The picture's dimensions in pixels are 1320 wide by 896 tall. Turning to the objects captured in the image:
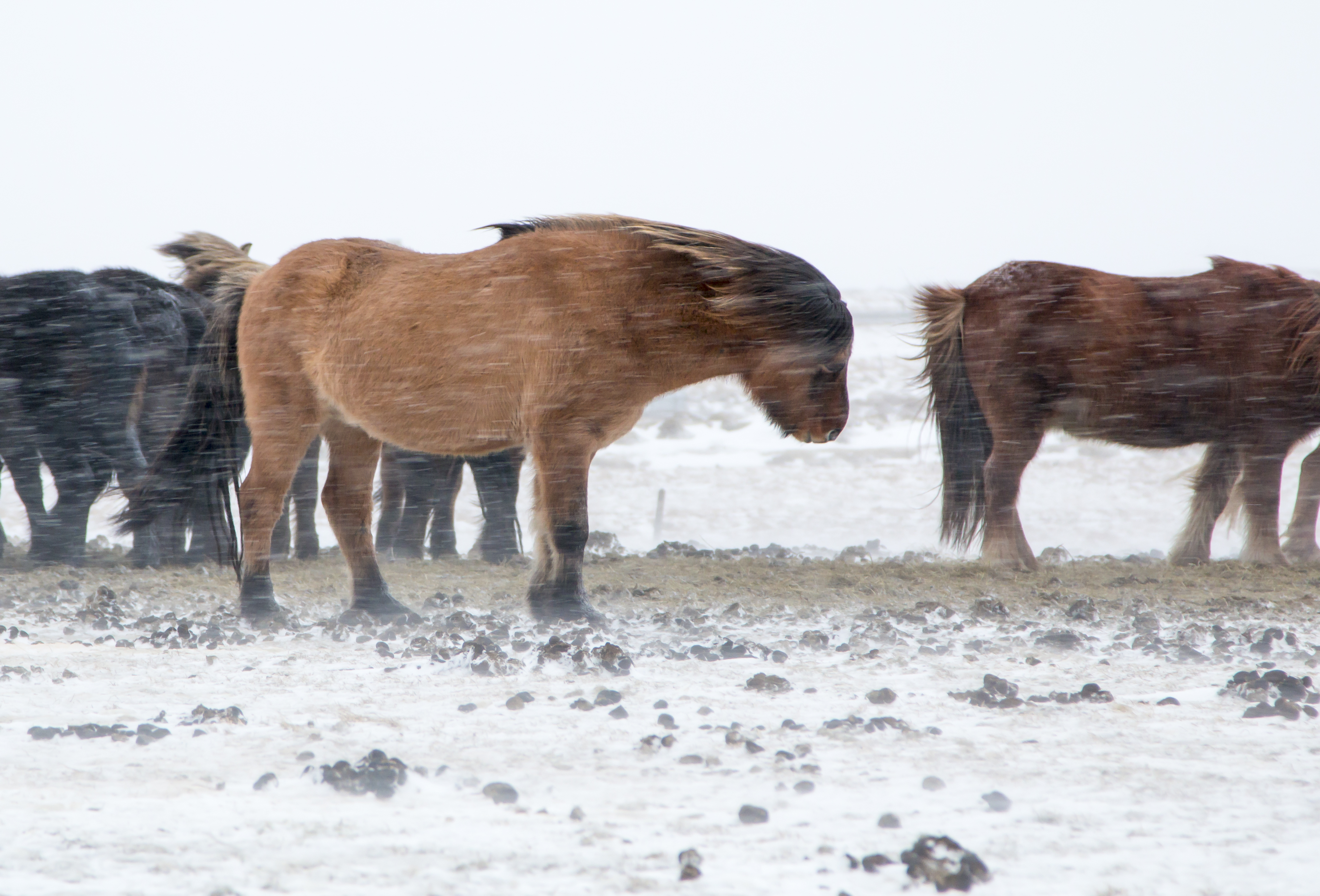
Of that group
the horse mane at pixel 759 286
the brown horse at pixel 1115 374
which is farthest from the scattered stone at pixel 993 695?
the brown horse at pixel 1115 374

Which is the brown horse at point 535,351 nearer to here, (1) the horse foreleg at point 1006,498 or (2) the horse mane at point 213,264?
(2) the horse mane at point 213,264

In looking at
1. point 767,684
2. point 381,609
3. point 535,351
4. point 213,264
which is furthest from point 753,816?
point 213,264

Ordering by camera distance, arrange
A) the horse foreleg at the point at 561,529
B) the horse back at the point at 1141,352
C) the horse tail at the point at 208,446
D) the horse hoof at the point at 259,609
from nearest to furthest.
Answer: the horse foreleg at the point at 561,529 → the horse hoof at the point at 259,609 → the horse tail at the point at 208,446 → the horse back at the point at 1141,352

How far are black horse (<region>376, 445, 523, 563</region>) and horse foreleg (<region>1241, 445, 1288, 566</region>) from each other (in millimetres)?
4836

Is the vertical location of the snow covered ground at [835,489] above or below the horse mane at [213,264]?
below

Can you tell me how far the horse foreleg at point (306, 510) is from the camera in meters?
7.19

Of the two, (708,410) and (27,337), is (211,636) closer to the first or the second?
(27,337)

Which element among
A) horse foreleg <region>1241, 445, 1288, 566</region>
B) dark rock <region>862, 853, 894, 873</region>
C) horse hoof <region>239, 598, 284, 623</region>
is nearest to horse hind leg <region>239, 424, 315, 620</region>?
horse hoof <region>239, 598, 284, 623</region>

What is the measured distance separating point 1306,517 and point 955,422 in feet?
8.67

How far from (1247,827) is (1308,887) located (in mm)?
268

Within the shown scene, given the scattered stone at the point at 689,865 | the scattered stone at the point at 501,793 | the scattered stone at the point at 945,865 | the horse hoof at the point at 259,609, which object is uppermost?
the scattered stone at the point at 945,865

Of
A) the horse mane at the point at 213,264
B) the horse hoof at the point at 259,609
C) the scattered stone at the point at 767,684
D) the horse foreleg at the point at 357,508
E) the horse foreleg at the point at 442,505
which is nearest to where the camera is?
the scattered stone at the point at 767,684

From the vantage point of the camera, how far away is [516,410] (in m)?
4.29

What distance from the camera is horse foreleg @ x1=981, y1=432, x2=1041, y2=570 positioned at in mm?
5809
